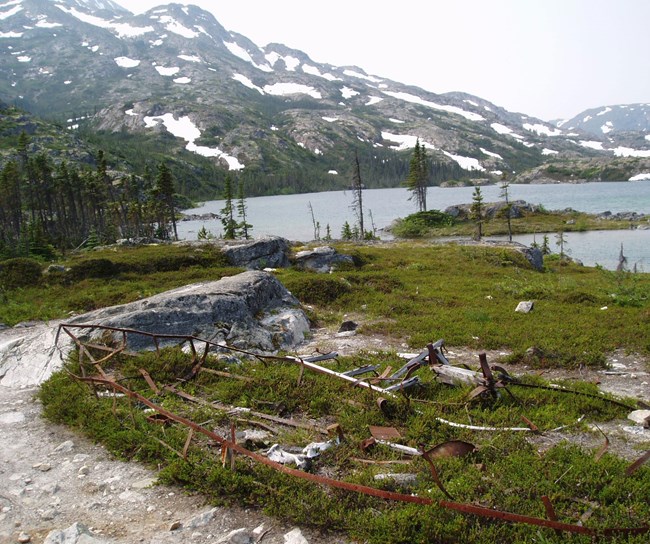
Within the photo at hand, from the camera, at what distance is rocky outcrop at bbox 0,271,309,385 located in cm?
1095

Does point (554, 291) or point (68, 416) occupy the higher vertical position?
point (68, 416)

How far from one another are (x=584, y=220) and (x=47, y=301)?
4033 inches

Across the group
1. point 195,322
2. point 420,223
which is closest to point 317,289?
point 195,322

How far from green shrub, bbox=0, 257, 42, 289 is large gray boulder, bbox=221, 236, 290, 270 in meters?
11.9

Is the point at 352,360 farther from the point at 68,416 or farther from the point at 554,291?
the point at 554,291

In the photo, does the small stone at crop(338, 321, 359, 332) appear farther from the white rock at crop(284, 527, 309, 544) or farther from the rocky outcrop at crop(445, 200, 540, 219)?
the rocky outcrop at crop(445, 200, 540, 219)

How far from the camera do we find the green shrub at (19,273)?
24469 mm

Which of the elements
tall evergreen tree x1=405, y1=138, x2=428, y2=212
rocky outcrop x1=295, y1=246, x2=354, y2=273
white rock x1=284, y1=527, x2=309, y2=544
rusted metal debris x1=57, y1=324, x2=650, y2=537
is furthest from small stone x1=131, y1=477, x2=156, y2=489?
tall evergreen tree x1=405, y1=138, x2=428, y2=212

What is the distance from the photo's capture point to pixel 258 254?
32531mm

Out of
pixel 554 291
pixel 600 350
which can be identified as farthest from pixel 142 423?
pixel 554 291

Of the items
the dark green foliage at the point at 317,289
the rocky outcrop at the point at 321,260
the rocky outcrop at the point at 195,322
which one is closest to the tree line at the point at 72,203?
the rocky outcrop at the point at 321,260

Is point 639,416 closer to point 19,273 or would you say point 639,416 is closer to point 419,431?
point 419,431

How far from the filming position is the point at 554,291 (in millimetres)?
20203

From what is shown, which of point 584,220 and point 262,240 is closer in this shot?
point 262,240
